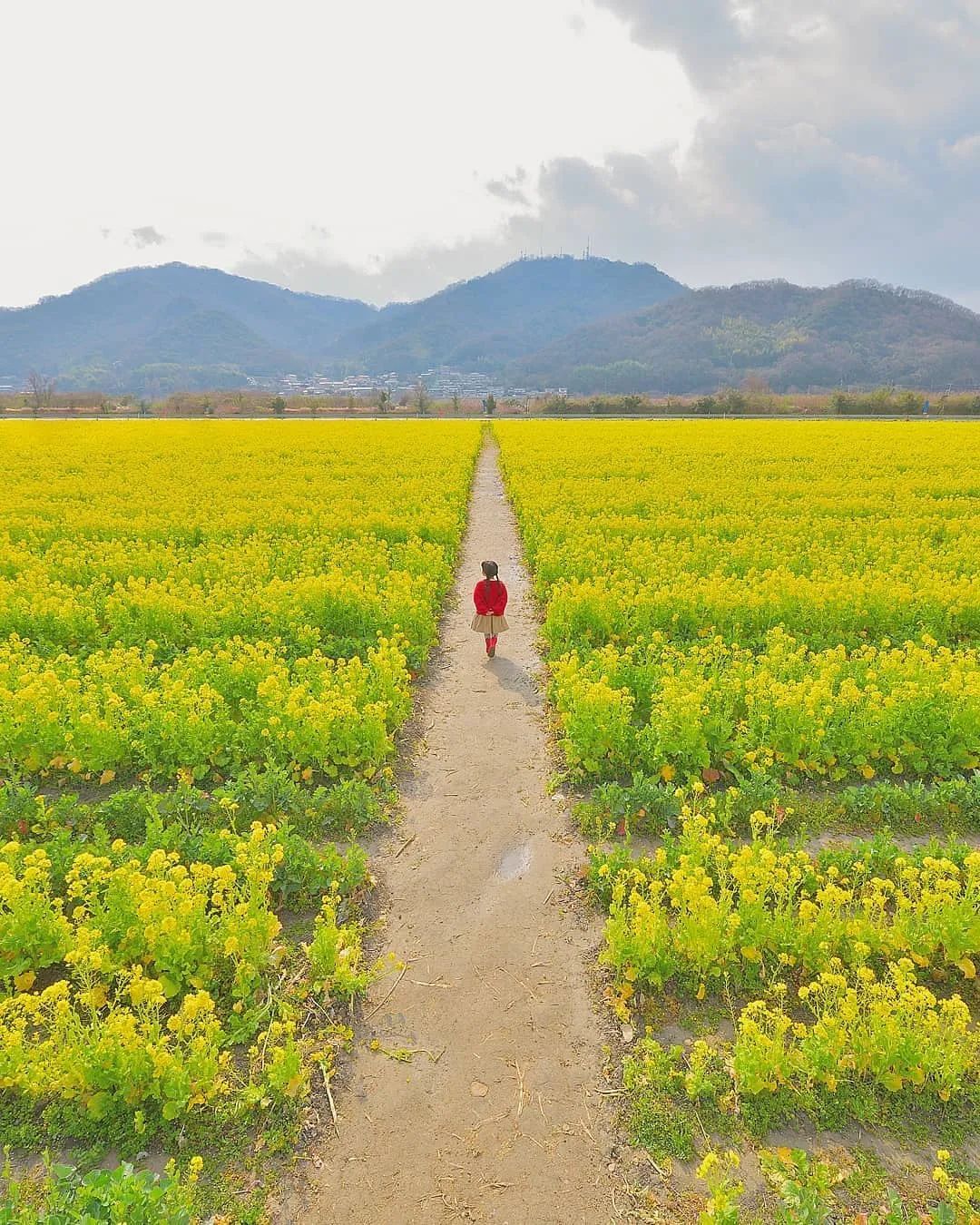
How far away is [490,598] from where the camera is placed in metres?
9.89

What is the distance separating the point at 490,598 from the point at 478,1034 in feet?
20.8

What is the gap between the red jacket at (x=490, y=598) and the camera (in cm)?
986

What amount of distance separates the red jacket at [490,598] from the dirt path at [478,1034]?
9.44ft

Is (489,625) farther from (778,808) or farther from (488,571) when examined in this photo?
(778,808)

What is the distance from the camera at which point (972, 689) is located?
23.4 feet

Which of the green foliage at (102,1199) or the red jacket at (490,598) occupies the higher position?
the red jacket at (490,598)

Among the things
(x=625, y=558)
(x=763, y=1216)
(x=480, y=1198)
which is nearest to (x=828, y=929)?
(x=763, y=1216)

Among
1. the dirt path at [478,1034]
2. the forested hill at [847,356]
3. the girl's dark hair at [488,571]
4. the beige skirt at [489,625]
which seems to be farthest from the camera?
the forested hill at [847,356]

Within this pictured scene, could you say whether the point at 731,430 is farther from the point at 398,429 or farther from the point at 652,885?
the point at 652,885

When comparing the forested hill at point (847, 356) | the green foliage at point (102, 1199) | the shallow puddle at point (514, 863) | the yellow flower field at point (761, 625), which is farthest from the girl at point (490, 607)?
the forested hill at point (847, 356)

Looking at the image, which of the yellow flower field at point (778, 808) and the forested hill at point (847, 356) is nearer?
the yellow flower field at point (778, 808)

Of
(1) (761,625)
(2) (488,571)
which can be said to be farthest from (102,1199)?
(1) (761,625)

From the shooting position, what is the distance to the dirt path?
11.3 ft

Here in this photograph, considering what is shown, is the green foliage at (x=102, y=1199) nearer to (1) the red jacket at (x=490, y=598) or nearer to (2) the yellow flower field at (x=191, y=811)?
(2) the yellow flower field at (x=191, y=811)
